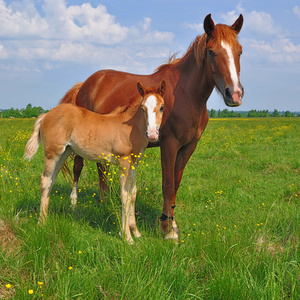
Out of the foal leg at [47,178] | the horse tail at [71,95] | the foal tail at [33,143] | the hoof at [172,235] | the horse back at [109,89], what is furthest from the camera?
the horse tail at [71,95]

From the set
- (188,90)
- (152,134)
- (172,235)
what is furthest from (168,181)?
A: (188,90)

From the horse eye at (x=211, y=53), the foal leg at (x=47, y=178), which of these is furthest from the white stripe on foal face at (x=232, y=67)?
the foal leg at (x=47, y=178)

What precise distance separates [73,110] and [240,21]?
242cm

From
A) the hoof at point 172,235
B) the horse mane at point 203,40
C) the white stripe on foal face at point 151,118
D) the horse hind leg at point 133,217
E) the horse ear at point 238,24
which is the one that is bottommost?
the hoof at point 172,235

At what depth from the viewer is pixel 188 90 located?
4.00 meters

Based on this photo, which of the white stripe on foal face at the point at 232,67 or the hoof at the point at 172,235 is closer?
the white stripe on foal face at the point at 232,67

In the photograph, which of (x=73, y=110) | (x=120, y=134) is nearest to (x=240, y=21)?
(x=120, y=134)

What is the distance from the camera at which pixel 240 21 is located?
371cm

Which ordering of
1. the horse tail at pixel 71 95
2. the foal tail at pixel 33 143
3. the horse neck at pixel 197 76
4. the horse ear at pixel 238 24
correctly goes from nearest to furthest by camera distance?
the horse ear at pixel 238 24, the horse neck at pixel 197 76, the foal tail at pixel 33 143, the horse tail at pixel 71 95

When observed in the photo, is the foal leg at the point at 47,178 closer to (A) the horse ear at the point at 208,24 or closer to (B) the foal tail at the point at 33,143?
(B) the foal tail at the point at 33,143

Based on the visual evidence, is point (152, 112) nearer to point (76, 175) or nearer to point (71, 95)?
point (76, 175)

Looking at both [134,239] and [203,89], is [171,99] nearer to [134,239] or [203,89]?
[203,89]

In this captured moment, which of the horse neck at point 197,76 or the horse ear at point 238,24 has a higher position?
the horse ear at point 238,24

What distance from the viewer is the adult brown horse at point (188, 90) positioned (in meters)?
3.37
